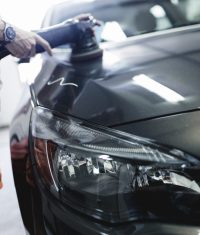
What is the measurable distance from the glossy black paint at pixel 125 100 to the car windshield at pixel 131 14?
0.34 meters

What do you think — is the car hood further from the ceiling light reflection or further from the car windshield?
the car windshield

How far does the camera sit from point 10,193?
2350 mm

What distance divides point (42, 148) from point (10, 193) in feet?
5.12

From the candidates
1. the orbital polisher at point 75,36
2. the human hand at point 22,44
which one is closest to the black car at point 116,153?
the human hand at point 22,44

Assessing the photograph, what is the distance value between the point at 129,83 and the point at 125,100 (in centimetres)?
9

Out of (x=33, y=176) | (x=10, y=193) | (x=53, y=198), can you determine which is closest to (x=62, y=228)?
(x=53, y=198)

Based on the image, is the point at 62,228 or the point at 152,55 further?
the point at 152,55

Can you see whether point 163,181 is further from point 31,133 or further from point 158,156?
point 31,133

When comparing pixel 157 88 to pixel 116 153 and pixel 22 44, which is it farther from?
pixel 22 44

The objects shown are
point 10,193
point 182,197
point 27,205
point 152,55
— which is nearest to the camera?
point 182,197

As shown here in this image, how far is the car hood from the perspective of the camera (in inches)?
35.1

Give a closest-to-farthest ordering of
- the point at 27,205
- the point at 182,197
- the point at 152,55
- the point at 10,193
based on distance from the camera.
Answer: the point at 182,197 → the point at 27,205 → the point at 152,55 → the point at 10,193

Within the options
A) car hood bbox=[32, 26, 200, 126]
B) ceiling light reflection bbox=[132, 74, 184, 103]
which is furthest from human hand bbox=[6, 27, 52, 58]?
ceiling light reflection bbox=[132, 74, 184, 103]

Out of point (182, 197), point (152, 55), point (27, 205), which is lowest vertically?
point (27, 205)
